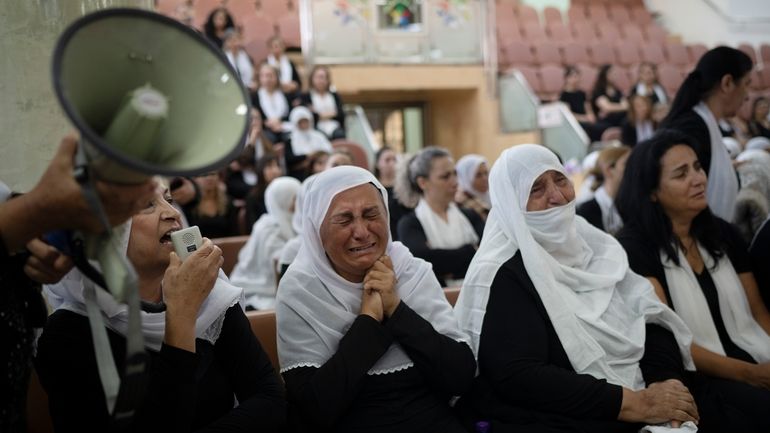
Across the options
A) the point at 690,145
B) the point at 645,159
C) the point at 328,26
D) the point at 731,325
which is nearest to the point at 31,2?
the point at 645,159

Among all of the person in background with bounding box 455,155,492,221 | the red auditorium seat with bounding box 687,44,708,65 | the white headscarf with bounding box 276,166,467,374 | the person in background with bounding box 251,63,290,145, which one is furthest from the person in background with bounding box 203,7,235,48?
the red auditorium seat with bounding box 687,44,708,65

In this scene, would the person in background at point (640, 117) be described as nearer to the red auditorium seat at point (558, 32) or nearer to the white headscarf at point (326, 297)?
the red auditorium seat at point (558, 32)

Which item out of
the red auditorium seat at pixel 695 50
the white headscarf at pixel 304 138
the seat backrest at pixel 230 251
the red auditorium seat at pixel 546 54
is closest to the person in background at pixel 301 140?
the white headscarf at pixel 304 138

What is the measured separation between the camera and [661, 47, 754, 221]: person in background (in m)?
3.09

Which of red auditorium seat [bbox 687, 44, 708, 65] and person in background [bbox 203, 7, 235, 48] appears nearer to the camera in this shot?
person in background [bbox 203, 7, 235, 48]

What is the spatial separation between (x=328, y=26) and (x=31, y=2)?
7632 mm

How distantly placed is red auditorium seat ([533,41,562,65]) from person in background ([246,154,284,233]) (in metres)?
6.65

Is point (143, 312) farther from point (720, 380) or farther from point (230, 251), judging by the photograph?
point (230, 251)

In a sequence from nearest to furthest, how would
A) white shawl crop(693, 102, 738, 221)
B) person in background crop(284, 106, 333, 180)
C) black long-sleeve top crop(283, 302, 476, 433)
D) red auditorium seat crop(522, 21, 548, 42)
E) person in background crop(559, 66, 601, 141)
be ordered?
black long-sleeve top crop(283, 302, 476, 433) → white shawl crop(693, 102, 738, 221) → person in background crop(284, 106, 333, 180) → person in background crop(559, 66, 601, 141) → red auditorium seat crop(522, 21, 548, 42)

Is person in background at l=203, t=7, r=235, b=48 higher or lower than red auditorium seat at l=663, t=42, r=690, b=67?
higher

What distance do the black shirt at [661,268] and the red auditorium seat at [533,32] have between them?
9.59m

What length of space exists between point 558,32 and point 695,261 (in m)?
10.1

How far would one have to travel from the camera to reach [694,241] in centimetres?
256

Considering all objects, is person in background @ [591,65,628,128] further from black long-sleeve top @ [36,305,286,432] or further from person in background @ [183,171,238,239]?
black long-sleeve top @ [36,305,286,432]
